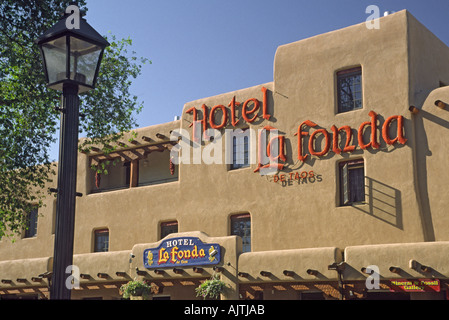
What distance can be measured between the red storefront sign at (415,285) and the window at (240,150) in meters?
8.49

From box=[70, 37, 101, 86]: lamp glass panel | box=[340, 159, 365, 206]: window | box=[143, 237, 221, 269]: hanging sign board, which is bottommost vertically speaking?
box=[143, 237, 221, 269]: hanging sign board

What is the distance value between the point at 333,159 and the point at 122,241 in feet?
37.8

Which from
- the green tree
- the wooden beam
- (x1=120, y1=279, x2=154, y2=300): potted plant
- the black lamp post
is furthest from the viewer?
the wooden beam

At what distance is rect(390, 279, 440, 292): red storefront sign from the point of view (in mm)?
18906

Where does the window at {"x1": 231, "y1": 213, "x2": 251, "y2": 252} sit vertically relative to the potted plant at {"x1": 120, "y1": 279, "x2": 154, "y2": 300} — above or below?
above

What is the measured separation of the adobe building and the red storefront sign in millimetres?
42

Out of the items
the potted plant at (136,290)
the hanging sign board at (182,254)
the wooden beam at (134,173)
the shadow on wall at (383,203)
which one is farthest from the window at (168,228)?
the shadow on wall at (383,203)

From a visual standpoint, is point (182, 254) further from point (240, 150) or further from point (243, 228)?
point (240, 150)

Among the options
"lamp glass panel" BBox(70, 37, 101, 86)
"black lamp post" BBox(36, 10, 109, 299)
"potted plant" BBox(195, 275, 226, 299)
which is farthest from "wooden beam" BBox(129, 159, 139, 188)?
"lamp glass panel" BBox(70, 37, 101, 86)

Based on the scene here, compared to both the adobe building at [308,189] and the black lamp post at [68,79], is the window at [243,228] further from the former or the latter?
the black lamp post at [68,79]

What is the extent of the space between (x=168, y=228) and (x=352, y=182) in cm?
926

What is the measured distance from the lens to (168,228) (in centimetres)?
2777

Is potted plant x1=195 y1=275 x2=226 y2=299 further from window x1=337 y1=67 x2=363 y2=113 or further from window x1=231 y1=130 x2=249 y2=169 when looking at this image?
window x1=337 y1=67 x2=363 y2=113

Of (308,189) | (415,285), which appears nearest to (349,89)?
(308,189)
